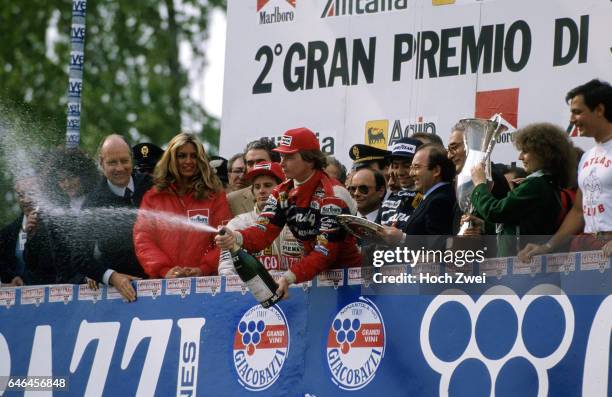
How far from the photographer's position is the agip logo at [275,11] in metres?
13.2

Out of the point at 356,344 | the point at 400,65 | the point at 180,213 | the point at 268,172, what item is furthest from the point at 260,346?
the point at 400,65

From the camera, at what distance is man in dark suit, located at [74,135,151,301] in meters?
11.1

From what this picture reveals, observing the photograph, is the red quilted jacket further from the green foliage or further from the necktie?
the green foliage

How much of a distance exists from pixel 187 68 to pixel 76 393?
23.0 m

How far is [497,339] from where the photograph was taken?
8328mm

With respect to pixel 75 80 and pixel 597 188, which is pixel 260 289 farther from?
pixel 75 80

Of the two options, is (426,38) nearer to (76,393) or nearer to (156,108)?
(76,393)

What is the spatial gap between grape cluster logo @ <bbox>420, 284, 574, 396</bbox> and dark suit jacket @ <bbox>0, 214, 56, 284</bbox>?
4.19 meters

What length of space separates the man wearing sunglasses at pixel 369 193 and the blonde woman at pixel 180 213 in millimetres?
1010

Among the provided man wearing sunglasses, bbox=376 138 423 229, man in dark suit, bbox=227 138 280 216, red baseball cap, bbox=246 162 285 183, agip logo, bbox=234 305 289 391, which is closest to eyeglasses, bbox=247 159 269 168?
man in dark suit, bbox=227 138 280 216

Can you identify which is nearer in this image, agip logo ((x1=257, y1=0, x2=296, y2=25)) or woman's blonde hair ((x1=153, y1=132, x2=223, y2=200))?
woman's blonde hair ((x1=153, y1=132, x2=223, y2=200))

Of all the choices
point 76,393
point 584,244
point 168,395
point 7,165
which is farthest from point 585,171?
point 7,165

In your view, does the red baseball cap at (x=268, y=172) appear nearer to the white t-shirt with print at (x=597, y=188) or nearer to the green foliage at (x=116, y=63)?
the white t-shirt with print at (x=597, y=188)

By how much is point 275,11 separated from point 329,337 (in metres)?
4.84
